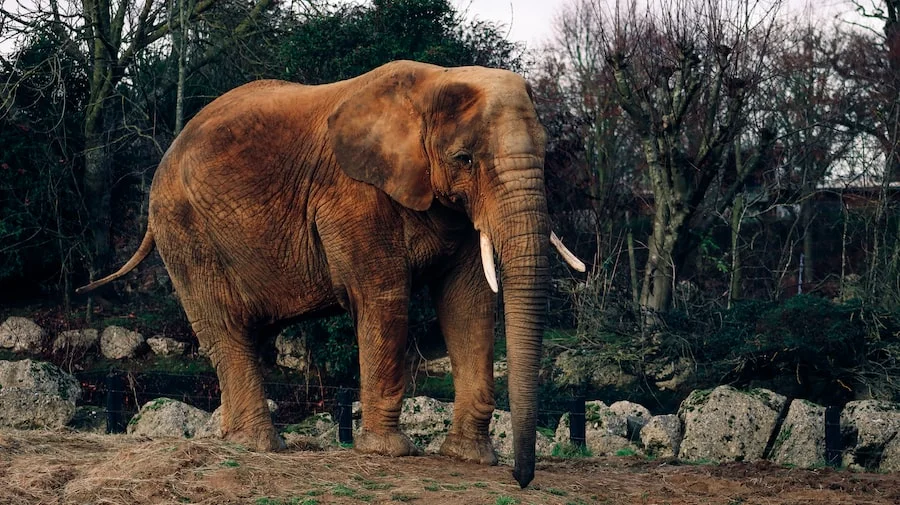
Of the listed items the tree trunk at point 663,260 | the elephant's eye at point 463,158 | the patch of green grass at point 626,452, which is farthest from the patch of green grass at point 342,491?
the tree trunk at point 663,260

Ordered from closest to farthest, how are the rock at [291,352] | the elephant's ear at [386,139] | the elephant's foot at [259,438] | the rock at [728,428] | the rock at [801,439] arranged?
the elephant's ear at [386,139] < the elephant's foot at [259,438] < the rock at [801,439] < the rock at [728,428] < the rock at [291,352]

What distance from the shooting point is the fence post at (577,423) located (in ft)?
41.8

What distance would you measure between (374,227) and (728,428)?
539 centimetres

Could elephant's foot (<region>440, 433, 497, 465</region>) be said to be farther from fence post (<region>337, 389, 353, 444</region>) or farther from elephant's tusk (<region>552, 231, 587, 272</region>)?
fence post (<region>337, 389, 353, 444</region>)

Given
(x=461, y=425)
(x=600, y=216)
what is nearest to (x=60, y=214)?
(x=600, y=216)

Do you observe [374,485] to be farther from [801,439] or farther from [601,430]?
[801,439]

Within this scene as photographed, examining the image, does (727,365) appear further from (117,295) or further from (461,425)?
(117,295)

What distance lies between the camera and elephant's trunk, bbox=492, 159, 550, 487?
8078 millimetres

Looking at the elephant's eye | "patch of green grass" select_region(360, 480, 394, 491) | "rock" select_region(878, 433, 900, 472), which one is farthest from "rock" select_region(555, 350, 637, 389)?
"patch of green grass" select_region(360, 480, 394, 491)

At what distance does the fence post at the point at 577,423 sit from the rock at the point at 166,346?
348 inches

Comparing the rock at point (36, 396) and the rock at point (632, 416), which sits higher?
the rock at point (36, 396)

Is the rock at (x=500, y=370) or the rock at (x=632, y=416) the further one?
the rock at (x=500, y=370)

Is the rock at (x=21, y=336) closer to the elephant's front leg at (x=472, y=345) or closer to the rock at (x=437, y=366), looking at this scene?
the rock at (x=437, y=366)

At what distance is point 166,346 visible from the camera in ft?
63.9
